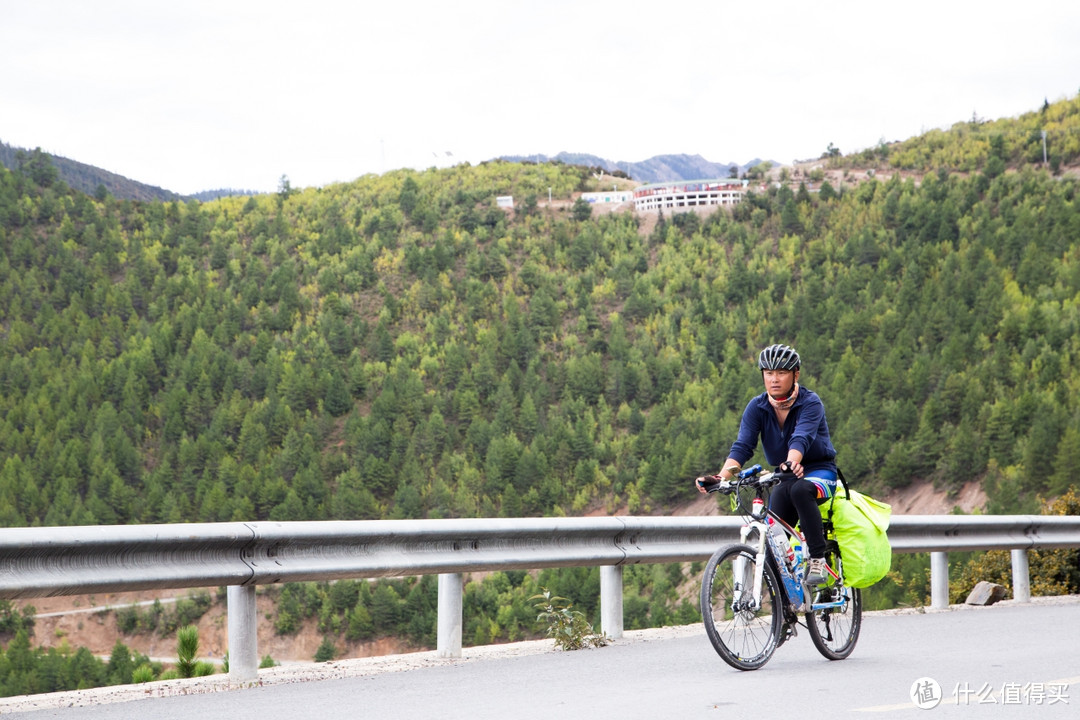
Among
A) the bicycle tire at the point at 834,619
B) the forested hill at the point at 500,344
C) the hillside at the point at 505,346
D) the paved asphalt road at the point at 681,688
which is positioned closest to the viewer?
the paved asphalt road at the point at 681,688

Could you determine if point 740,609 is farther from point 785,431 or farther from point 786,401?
point 786,401

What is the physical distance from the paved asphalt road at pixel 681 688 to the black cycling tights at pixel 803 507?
2.35 ft

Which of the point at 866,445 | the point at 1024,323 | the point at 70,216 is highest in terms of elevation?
the point at 70,216

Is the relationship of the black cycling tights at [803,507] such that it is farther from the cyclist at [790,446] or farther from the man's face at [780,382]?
the man's face at [780,382]

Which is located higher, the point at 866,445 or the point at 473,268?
the point at 473,268

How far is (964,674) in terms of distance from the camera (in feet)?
22.6

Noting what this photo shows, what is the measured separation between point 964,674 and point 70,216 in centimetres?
16018

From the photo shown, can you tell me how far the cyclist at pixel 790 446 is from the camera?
7184 mm

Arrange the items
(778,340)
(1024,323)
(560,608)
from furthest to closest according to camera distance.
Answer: (778,340) < (1024,323) < (560,608)

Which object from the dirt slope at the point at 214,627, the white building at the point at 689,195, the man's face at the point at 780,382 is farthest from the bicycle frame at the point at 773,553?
the white building at the point at 689,195

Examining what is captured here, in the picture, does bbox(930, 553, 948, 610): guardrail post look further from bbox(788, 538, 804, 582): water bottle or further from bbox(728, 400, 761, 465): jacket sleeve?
bbox(728, 400, 761, 465): jacket sleeve

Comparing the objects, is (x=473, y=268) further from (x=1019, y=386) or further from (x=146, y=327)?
(x=1019, y=386)

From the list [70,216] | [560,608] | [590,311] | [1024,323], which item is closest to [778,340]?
[590,311]

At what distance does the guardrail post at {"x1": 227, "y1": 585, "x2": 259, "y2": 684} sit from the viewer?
6961 mm
